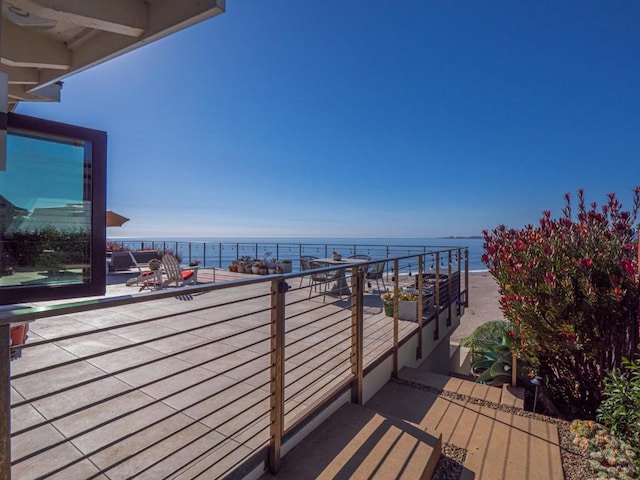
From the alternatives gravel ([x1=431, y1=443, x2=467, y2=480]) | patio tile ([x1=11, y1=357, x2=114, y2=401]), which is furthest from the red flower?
patio tile ([x1=11, y1=357, x2=114, y2=401])

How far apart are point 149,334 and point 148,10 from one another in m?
2.96

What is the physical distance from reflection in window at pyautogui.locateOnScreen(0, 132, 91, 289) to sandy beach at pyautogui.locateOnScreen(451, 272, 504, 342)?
780 cm

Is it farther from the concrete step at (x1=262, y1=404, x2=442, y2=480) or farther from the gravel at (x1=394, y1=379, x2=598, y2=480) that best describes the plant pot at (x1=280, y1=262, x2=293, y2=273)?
the gravel at (x1=394, y1=379, x2=598, y2=480)

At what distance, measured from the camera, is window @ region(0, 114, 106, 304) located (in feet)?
7.76

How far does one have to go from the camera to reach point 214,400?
7.13ft

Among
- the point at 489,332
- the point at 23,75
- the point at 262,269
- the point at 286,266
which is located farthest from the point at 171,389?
the point at 286,266

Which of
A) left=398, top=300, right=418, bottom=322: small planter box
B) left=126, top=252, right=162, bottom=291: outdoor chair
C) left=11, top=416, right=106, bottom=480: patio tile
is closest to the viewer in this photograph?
left=11, top=416, right=106, bottom=480: patio tile

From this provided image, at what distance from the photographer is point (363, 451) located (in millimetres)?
1778

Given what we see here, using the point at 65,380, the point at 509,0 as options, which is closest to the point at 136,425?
the point at 65,380

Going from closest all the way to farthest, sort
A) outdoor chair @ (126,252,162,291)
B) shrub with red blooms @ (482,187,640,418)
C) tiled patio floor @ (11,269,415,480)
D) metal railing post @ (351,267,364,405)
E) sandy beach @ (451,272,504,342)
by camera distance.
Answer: tiled patio floor @ (11,269,415,480) → metal railing post @ (351,267,364,405) → shrub with red blooms @ (482,187,640,418) → outdoor chair @ (126,252,162,291) → sandy beach @ (451,272,504,342)

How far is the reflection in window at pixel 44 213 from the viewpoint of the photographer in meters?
2.37

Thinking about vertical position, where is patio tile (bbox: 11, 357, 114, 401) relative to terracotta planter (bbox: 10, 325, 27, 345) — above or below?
below

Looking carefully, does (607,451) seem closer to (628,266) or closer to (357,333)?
(628,266)

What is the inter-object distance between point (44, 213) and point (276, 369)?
236 centimetres
